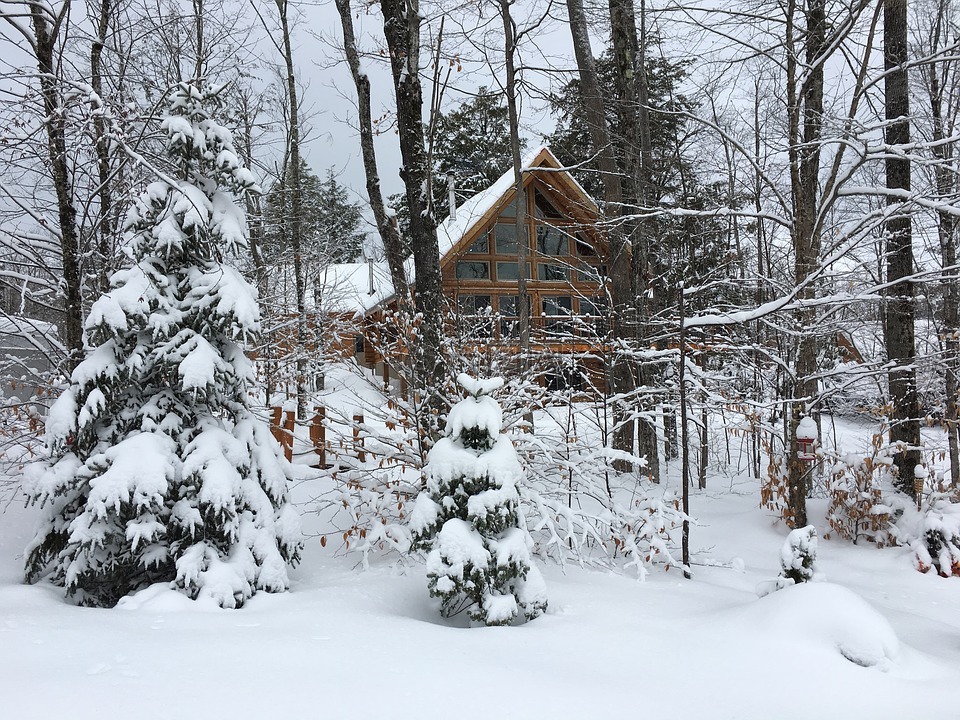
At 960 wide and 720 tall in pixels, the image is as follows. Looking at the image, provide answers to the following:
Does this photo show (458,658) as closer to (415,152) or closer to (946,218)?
(415,152)

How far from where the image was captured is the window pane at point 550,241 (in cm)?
1911

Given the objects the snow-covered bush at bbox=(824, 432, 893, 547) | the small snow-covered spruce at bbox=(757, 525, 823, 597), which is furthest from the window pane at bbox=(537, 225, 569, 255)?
the small snow-covered spruce at bbox=(757, 525, 823, 597)

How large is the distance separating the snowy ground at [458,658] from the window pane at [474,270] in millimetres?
14196

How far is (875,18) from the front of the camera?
6270 millimetres

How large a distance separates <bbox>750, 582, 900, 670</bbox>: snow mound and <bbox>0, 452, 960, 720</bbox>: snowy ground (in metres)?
0.01

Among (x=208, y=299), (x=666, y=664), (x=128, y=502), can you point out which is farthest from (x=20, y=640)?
(x=666, y=664)

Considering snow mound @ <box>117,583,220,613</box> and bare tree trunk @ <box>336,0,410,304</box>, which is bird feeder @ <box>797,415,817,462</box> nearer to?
bare tree trunk @ <box>336,0,410,304</box>

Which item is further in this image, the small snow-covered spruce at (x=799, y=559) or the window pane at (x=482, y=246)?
the window pane at (x=482, y=246)

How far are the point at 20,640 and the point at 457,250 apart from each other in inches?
503

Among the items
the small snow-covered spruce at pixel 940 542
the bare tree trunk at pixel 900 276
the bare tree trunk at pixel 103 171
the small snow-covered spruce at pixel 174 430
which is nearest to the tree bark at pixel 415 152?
the small snow-covered spruce at pixel 174 430

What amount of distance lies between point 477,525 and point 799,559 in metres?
2.29

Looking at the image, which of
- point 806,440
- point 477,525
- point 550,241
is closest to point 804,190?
point 806,440

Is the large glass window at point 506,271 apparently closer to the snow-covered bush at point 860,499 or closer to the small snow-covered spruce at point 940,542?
the snow-covered bush at point 860,499

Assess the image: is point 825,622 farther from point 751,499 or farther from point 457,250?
point 457,250
